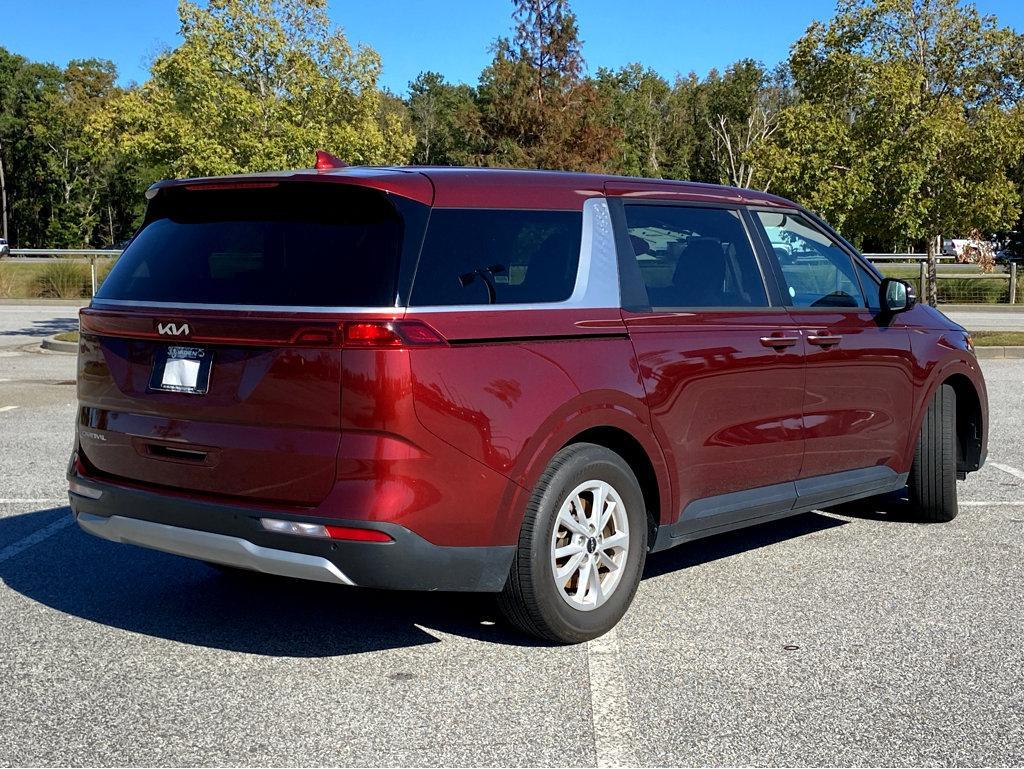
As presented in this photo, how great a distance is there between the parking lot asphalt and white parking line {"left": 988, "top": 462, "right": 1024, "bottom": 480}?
7.34 ft

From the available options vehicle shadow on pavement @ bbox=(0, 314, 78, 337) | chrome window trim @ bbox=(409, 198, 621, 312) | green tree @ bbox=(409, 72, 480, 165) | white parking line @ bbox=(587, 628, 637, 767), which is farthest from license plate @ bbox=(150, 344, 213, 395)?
green tree @ bbox=(409, 72, 480, 165)

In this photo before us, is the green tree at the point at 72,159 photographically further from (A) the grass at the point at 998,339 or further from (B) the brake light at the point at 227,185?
(B) the brake light at the point at 227,185

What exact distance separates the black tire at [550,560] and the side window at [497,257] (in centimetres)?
65

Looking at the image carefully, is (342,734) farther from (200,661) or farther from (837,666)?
(837,666)

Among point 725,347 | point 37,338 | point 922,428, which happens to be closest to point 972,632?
point 725,347

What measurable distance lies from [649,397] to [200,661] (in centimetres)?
202

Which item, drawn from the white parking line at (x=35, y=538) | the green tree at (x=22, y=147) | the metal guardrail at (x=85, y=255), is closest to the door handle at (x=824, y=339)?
the white parking line at (x=35, y=538)

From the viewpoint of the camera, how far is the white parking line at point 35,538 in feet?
20.8

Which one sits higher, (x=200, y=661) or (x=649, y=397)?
(x=649, y=397)

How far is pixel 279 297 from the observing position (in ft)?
14.2

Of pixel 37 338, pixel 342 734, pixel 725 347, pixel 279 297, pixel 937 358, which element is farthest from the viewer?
pixel 37 338

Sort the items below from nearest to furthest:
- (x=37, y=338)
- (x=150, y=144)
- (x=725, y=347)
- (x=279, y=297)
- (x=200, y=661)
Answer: (x=279, y=297) → (x=200, y=661) → (x=725, y=347) → (x=37, y=338) → (x=150, y=144)

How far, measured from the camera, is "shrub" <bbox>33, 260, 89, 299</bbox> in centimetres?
3403

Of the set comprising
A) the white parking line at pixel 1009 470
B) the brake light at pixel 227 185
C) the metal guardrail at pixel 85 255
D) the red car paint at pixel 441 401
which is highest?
the metal guardrail at pixel 85 255
